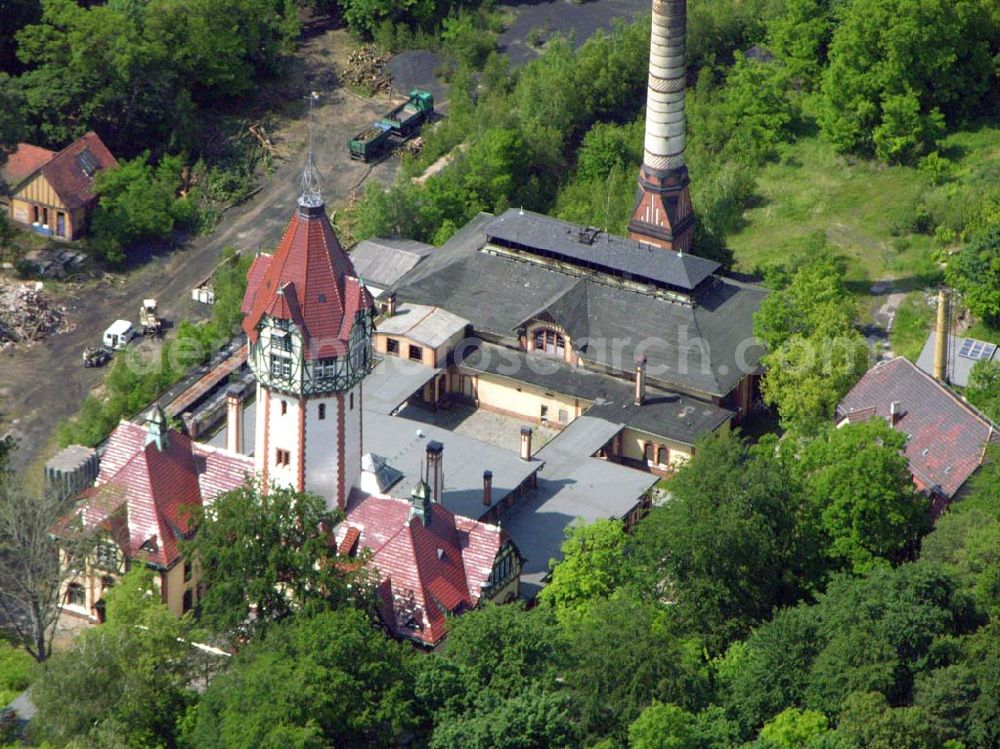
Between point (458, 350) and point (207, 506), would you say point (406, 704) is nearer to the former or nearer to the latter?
point (207, 506)

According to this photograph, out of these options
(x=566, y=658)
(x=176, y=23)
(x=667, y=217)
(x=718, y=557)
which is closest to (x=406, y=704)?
(x=566, y=658)

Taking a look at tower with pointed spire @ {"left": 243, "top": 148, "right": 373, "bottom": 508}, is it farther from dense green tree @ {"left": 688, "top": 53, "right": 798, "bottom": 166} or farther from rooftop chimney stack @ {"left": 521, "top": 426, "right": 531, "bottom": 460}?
dense green tree @ {"left": 688, "top": 53, "right": 798, "bottom": 166}

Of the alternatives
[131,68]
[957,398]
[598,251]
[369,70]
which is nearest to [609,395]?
[598,251]

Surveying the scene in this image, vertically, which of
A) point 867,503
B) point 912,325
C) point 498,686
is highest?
point 867,503

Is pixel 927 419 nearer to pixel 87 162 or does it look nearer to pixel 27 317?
pixel 27 317

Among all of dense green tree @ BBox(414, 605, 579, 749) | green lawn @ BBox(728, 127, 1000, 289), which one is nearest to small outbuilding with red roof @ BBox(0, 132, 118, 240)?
green lawn @ BBox(728, 127, 1000, 289)

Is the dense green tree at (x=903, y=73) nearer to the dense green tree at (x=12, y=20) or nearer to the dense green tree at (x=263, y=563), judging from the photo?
the dense green tree at (x=12, y=20)
